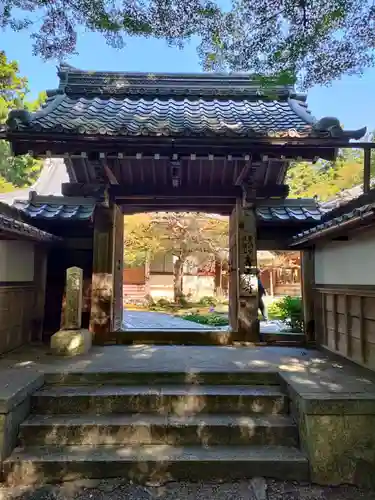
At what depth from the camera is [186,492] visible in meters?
2.63

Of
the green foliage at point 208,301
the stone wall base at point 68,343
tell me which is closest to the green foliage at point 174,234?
the green foliage at point 208,301

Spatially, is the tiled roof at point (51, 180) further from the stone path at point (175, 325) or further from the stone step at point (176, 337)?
the stone step at point (176, 337)

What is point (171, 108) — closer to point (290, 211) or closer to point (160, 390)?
point (290, 211)

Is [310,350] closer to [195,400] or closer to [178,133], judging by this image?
[195,400]

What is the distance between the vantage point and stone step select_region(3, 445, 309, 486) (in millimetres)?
2742

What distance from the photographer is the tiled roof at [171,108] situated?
4.20m

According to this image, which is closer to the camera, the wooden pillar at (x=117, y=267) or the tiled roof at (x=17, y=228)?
the tiled roof at (x=17, y=228)

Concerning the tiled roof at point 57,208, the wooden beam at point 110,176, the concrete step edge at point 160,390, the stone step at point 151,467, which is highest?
the wooden beam at point 110,176

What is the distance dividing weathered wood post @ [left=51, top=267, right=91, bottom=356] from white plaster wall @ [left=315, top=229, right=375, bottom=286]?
3.50 m

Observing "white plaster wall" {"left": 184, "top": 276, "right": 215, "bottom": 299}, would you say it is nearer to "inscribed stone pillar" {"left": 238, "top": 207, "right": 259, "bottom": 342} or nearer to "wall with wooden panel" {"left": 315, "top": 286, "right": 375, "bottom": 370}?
"inscribed stone pillar" {"left": 238, "top": 207, "right": 259, "bottom": 342}

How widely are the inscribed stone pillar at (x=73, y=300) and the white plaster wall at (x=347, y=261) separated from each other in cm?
350

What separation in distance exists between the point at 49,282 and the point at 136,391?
3071 mm

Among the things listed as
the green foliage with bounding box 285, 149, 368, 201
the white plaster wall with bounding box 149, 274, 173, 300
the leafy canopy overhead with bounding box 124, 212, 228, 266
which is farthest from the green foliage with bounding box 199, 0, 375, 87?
the white plaster wall with bounding box 149, 274, 173, 300

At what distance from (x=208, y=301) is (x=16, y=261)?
11473mm
